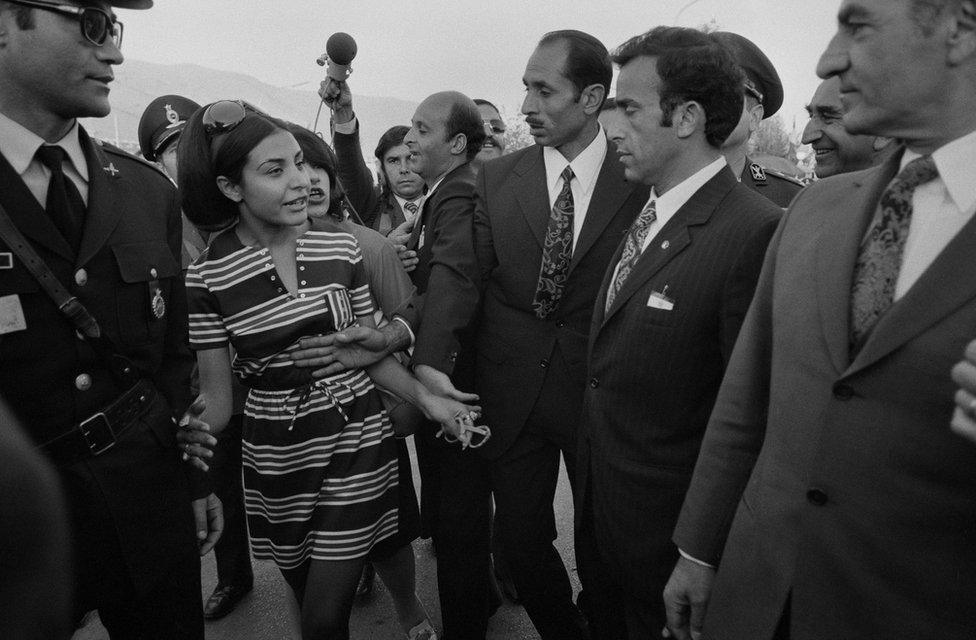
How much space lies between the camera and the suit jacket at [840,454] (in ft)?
3.78

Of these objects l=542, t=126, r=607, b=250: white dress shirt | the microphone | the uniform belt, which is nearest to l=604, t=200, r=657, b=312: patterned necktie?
l=542, t=126, r=607, b=250: white dress shirt

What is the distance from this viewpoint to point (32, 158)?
180 centimetres

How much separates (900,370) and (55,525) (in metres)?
1.28

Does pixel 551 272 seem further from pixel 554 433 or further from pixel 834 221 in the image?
pixel 834 221

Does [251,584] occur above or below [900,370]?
below

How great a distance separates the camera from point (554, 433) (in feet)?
8.61

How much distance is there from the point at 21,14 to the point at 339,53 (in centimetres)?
200

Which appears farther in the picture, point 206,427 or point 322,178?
point 322,178

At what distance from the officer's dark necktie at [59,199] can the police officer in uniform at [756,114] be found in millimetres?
2637

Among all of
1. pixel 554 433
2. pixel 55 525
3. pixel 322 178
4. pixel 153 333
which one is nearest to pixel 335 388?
pixel 153 333

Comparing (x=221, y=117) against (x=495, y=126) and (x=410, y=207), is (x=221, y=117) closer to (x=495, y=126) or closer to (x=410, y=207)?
(x=410, y=207)

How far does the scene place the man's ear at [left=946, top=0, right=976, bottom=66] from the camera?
3.85 feet

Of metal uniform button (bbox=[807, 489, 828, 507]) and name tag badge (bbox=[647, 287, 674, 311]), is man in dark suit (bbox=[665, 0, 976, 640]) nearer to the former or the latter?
metal uniform button (bbox=[807, 489, 828, 507])

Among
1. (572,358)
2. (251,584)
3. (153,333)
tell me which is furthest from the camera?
(251,584)
